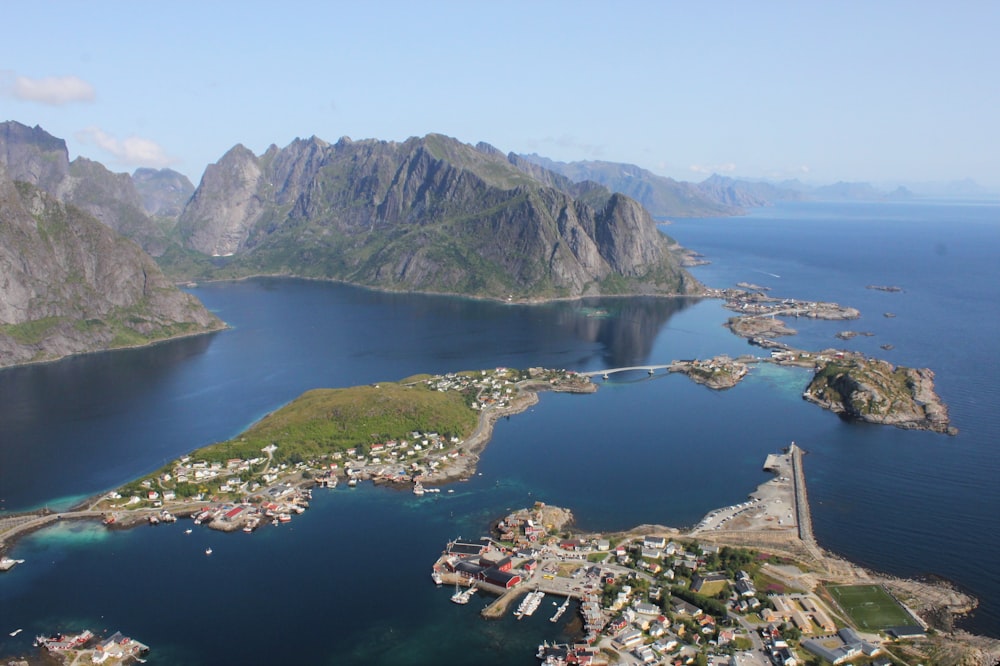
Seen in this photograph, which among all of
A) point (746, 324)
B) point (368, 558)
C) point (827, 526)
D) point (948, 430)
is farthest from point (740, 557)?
point (746, 324)

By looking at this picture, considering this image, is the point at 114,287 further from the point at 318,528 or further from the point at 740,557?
the point at 740,557

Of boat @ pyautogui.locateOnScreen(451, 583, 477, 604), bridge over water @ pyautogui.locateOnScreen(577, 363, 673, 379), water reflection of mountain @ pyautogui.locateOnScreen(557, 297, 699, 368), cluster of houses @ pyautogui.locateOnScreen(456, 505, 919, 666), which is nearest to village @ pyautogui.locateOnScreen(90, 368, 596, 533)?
cluster of houses @ pyautogui.locateOnScreen(456, 505, 919, 666)

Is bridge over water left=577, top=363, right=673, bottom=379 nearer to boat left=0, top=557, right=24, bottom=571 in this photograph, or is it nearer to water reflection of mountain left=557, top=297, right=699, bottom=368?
water reflection of mountain left=557, top=297, right=699, bottom=368

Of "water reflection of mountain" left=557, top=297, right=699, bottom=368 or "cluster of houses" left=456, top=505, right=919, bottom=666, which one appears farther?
"water reflection of mountain" left=557, top=297, right=699, bottom=368

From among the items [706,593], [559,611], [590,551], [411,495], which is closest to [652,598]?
[706,593]

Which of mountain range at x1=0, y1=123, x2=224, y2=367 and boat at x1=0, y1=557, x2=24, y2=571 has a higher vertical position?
mountain range at x1=0, y1=123, x2=224, y2=367
